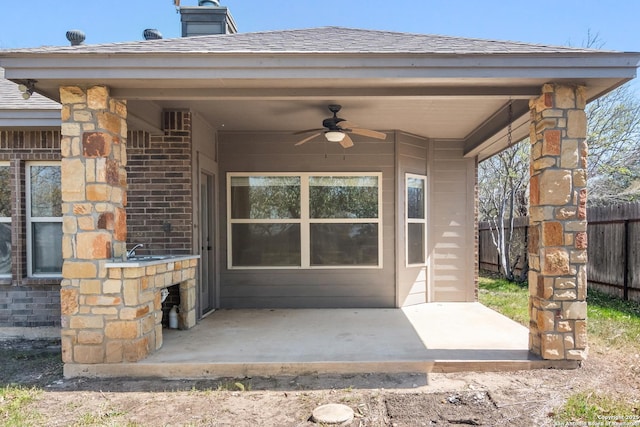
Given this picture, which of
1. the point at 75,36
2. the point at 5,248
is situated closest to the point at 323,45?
the point at 75,36

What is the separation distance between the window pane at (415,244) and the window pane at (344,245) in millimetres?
543

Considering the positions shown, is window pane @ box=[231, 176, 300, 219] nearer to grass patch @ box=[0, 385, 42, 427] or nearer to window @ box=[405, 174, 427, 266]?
window @ box=[405, 174, 427, 266]

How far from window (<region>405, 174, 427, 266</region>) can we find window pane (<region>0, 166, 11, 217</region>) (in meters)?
5.36

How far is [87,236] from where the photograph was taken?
369 cm

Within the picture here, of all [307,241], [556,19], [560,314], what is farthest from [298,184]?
[556,19]

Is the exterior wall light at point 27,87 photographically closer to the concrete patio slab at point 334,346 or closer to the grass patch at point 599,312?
the concrete patio slab at point 334,346

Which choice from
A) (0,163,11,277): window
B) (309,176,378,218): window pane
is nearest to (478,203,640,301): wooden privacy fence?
(309,176,378,218): window pane

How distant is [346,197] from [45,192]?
13.1 feet

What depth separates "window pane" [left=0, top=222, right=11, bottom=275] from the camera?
17.8ft

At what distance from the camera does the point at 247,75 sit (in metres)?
3.60

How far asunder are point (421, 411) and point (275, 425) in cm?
104

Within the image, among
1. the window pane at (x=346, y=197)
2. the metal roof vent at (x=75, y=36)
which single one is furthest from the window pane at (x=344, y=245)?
the metal roof vent at (x=75, y=36)

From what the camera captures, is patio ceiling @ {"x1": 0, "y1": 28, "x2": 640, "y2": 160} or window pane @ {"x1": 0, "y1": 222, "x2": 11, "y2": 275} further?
window pane @ {"x1": 0, "y1": 222, "x2": 11, "y2": 275}

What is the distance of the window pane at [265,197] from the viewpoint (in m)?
6.30
